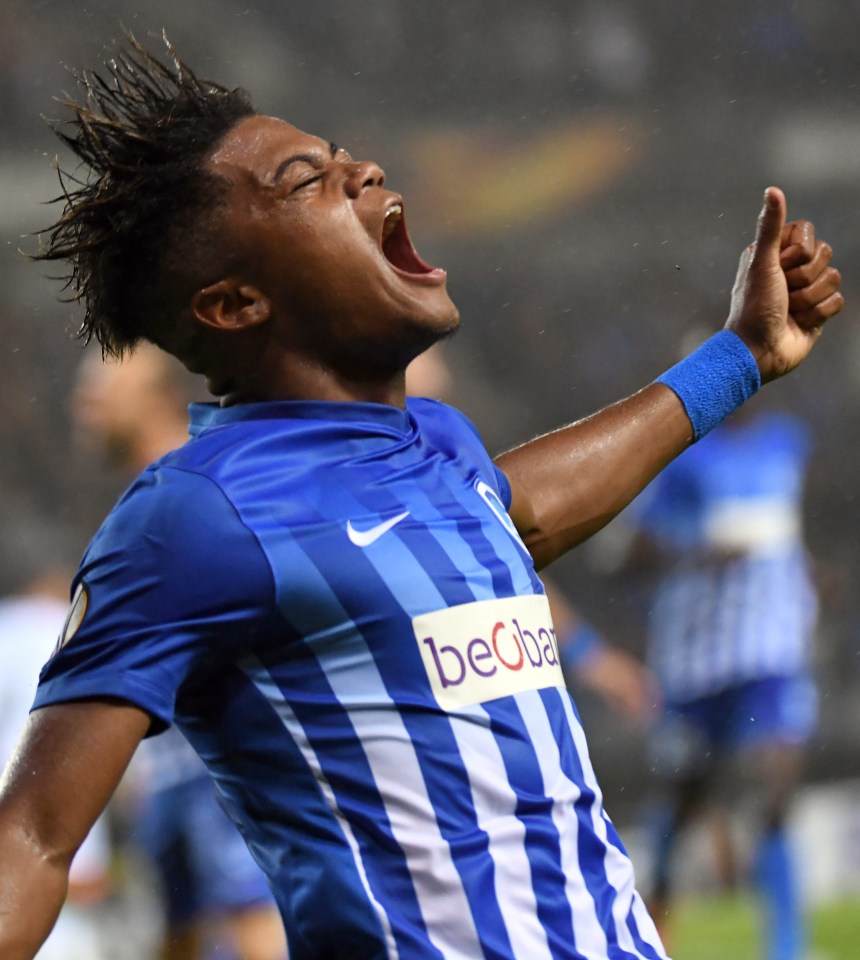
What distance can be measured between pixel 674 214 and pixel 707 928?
5.43 meters

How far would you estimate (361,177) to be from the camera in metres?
2.05

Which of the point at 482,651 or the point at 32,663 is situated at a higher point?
the point at 482,651

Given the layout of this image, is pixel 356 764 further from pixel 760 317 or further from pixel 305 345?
pixel 760 317

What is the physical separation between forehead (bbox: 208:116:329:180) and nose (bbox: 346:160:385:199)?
0.04 meters

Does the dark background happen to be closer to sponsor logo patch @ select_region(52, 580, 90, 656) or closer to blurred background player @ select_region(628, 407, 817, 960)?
blurred background player @ select_region(628, 407, 817, 960)

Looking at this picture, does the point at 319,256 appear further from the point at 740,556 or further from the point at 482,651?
the point at 740,556

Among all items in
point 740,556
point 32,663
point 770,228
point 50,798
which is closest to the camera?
point 50,798

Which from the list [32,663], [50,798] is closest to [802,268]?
[50,798]

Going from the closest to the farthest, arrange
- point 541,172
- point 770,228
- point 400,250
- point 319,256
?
point 319,256, point 400,250, point 770,228, point 541,172

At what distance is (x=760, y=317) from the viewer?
2.41 m

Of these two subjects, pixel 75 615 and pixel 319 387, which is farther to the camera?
pixel 319 387

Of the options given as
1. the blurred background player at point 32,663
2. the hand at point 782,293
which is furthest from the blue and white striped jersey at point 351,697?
the blurred background player at point 32,663

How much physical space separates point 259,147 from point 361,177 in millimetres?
127

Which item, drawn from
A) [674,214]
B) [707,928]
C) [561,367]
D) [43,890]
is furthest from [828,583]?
[43,890]
